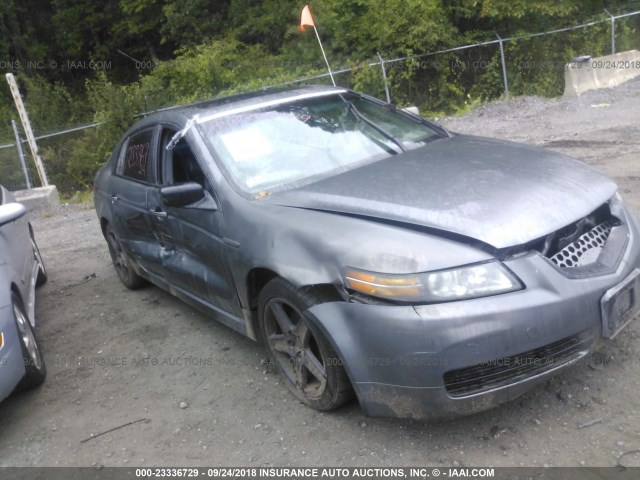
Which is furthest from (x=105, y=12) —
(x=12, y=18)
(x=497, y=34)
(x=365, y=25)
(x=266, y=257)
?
(x=266, y=257)

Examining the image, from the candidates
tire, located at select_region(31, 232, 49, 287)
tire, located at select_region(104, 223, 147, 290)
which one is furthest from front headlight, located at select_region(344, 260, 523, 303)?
tire, located at select_region(31, 232, 49, 287)

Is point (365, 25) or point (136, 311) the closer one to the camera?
point (136, 311)

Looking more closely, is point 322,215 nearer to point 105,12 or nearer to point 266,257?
point 266,257

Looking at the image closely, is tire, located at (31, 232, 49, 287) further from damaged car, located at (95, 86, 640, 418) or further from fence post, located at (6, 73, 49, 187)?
fence post, located at (6, 73, 49, 187)

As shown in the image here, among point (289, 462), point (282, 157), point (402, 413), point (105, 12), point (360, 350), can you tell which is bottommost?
point (289, 462)

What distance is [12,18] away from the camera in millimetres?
23594

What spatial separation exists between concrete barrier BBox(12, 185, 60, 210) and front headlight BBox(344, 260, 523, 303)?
33.3 ft

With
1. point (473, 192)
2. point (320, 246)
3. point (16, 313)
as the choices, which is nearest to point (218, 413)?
point (320, 246)

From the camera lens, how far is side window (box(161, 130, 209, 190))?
409 centimetres

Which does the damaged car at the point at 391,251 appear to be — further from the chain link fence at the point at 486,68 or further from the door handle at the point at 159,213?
the chain link fence at the point at 486,68

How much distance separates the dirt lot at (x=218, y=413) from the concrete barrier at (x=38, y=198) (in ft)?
19.8

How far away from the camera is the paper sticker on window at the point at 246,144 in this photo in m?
3.98

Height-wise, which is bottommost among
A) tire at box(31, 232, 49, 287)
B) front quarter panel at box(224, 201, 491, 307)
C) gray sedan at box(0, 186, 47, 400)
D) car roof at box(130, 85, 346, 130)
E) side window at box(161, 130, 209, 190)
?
tire at box(31, 232, 49, 287)

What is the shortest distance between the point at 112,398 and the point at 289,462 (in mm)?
1550
